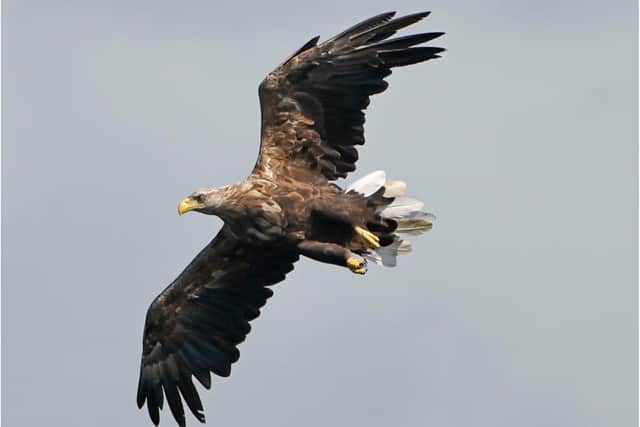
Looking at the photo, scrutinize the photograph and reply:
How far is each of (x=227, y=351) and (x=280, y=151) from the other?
2622mm

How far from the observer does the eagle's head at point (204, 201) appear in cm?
1759

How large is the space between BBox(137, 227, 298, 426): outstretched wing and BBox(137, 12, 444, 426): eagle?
0.01 metres

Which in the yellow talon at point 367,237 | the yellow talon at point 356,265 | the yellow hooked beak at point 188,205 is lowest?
the yellow talon at point 356,265

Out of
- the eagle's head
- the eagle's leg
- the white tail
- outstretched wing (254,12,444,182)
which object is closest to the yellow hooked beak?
the eagle's head

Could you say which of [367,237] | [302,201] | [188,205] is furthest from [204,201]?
[367,237]

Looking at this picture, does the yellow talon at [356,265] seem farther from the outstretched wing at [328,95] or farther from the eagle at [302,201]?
→ the outstretched wing at [328,95]

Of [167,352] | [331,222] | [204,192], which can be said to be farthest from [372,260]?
[167,352]

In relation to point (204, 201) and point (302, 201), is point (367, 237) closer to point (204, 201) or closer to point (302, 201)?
point (302, 201)

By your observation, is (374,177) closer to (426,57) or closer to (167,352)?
(426,57)

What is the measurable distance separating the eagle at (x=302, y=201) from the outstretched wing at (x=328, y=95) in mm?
10

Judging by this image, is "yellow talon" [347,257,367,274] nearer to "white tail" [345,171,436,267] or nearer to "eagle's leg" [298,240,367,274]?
"eagle's leg" [298,240,367,274]

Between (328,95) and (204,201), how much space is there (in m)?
1.71

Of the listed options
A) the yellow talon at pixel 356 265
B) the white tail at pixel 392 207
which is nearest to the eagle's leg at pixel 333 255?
the yellow talon at pixel 356 265

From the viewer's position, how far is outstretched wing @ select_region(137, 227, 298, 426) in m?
19.1
